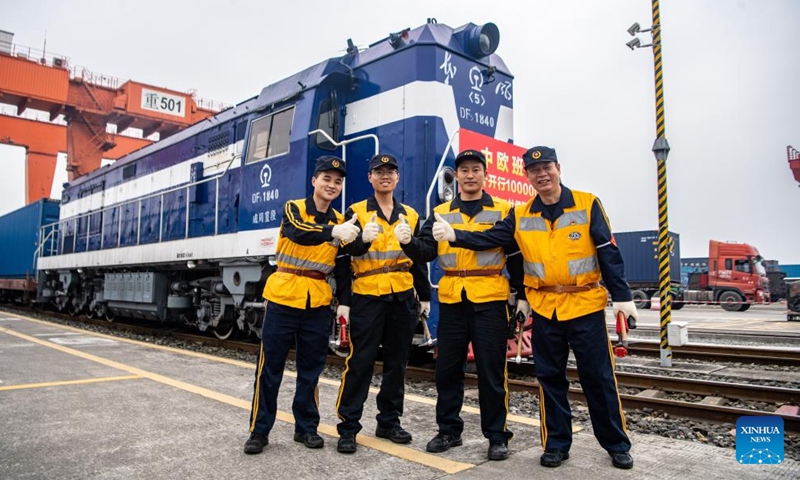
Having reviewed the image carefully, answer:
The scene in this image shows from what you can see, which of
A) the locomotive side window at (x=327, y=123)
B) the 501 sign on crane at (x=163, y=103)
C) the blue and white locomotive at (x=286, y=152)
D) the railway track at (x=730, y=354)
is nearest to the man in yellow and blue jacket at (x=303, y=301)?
the blue and white locomotive at (x=286, y=152)

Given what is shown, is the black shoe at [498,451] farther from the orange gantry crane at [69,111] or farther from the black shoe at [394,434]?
the orange gantry crane at [69,111]

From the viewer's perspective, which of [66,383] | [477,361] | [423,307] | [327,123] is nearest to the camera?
[477,361]

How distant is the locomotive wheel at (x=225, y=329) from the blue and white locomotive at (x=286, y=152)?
1.4 inches

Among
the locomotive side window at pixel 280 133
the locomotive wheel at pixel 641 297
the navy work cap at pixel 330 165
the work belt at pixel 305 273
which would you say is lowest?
the locomotive wheel at pixel 641 297

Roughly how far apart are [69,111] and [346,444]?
86.9 feet

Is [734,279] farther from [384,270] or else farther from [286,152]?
[384,270]

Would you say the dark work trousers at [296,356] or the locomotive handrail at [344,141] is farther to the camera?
the locomotive handrail at [344,141]

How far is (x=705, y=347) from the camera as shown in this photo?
8.71 metres

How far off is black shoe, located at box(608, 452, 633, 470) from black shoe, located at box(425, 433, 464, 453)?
88 centimetres

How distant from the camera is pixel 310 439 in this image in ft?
10.8

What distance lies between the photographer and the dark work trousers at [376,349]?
136 inches

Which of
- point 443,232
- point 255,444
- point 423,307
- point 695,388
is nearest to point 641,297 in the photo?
point 695,388

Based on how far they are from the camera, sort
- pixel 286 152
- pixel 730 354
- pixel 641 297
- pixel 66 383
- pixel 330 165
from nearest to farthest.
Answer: pixel 330 165, pixel 66 383, pixel 286 152, pixel 730 354, pixel 641 297

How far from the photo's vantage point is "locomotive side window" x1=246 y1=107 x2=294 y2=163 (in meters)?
6.69
